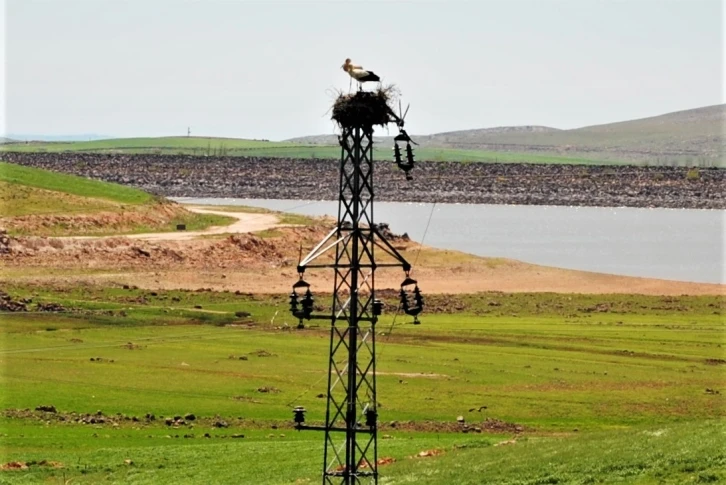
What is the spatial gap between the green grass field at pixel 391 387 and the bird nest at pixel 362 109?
6907 millimetres

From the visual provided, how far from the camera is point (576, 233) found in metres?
113

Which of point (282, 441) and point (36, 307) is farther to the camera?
point (36, 307)

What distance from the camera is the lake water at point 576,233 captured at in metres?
89.2

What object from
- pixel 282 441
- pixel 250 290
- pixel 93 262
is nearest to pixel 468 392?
pixel 282 441

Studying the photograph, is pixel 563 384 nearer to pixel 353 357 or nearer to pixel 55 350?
pixel 55 350

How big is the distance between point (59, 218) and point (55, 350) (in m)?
38.5

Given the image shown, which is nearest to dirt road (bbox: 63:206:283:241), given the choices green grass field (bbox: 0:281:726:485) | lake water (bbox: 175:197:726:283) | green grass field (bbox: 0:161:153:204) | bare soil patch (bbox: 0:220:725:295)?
bare soil patch (bbox: 0:220:725:295)

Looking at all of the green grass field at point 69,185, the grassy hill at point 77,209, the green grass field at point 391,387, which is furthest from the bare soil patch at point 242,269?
the green grass field at point 69,185

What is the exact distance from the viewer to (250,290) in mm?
65875

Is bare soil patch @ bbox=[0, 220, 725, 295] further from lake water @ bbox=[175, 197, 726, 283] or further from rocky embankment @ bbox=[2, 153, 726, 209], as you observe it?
rocky embankment @ bbox=[2, 153, 726, 209]

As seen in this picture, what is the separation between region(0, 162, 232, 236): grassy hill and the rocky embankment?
1748 inches

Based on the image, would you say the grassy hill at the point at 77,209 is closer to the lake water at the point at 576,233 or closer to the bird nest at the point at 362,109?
the lake water at the point at 576,233

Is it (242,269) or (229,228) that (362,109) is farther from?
(229,228)

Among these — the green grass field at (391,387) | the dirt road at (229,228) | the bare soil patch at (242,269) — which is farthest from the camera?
the dirt road at (229,228)
